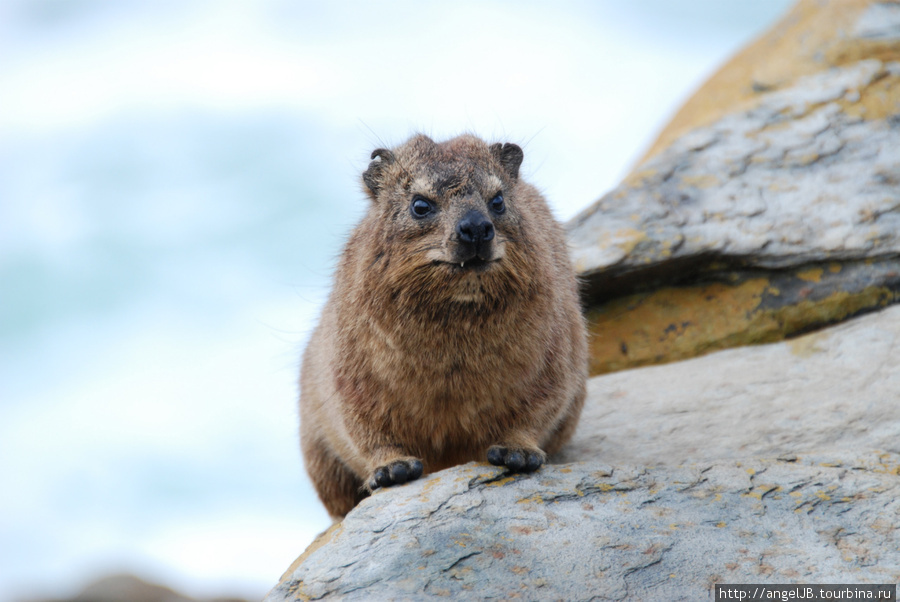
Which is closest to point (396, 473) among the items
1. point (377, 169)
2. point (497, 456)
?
point (497, 456)

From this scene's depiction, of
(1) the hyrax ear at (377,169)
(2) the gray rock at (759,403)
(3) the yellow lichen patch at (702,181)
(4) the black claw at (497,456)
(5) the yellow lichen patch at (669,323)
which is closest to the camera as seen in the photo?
(4) the black claw at (497,456)

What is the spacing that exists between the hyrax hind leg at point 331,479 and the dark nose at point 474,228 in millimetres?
2780

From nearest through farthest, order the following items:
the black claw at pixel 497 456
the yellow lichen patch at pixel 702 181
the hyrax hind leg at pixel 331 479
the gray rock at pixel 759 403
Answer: the black claw at pixel 497 456, the gray rock at pixel 759 403, the hyrax hind leg at pixel 331 479, the yellow lichen patch at pixel 702 181

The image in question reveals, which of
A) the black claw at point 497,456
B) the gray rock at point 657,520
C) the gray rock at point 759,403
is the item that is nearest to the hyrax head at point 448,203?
the black claw at point 497,456

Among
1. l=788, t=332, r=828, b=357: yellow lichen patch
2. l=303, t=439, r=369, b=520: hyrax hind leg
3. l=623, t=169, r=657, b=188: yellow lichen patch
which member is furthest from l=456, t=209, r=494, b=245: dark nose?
l=623, t=169, r=657, b=188: yellow lichen patch

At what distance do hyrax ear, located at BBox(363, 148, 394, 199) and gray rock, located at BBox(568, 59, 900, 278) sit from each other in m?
2.89

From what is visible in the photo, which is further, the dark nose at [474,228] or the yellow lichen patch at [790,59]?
the yellow lichen patch at [790,59]

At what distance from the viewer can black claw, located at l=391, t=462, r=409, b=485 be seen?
227 inches

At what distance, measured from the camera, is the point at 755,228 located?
866 cm

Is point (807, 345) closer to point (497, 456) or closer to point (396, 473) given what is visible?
point (497, 456)

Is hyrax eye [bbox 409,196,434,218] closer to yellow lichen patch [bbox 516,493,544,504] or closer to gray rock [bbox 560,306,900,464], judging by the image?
yellow lichen patch [bbox 516,493,544,504]

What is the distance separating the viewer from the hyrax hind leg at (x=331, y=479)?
7363 millimetres

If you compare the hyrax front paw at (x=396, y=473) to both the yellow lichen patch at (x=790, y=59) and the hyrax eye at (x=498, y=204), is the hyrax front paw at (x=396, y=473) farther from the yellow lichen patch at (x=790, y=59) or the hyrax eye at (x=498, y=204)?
the yellow lichen patch at (x=790, y=59)

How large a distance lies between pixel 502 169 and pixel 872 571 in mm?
3548
